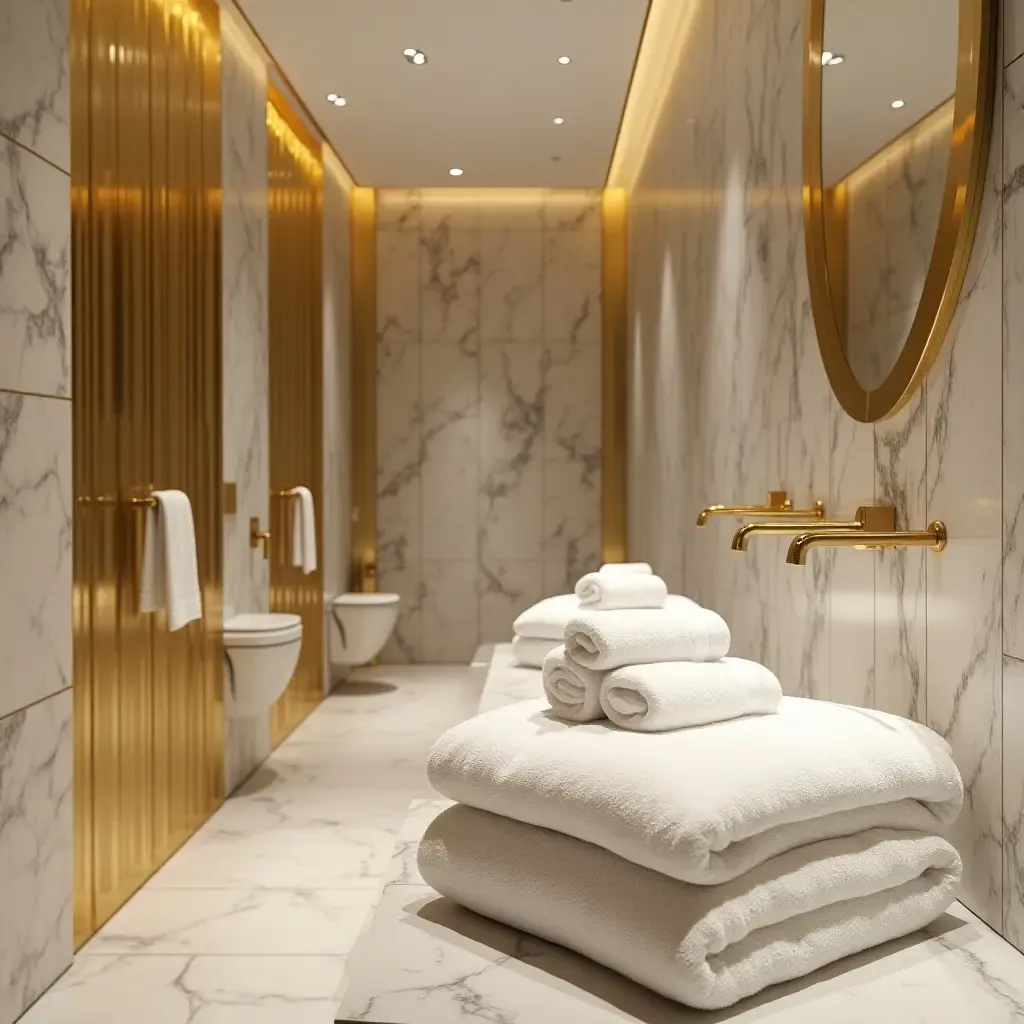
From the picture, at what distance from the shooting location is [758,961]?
1017mm

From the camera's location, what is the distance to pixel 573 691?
133 centimetres

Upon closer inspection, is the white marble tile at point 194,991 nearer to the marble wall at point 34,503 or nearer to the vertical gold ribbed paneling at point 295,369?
the marble wall at point 34,503

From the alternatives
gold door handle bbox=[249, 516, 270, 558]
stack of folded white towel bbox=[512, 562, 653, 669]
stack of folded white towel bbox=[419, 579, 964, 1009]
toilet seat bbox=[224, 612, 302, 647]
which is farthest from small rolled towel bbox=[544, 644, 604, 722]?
gold door handle bbox=[249, 516, 270, 558]

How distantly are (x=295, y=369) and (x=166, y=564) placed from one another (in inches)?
86.3

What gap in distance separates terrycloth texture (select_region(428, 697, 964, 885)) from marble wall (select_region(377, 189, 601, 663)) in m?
4.90

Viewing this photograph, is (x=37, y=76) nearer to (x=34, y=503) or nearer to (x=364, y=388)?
(x=34, y=503)

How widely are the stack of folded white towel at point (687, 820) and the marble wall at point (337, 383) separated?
4.22 m

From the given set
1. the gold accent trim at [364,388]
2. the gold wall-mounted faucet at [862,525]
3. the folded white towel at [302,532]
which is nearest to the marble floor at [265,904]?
the folded white towel at [302,532]

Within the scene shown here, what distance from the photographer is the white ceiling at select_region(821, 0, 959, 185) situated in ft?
4.64

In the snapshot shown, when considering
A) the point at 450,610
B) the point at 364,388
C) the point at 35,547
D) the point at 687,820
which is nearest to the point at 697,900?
the point at 687,820

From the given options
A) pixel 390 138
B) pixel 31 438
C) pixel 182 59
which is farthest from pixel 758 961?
pixel 390 138

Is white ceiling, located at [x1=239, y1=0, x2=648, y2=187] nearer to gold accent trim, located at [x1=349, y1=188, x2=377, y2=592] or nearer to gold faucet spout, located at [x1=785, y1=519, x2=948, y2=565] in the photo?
gold accent trim, located at [x1=349, y1=188, x2=377, y2=592]

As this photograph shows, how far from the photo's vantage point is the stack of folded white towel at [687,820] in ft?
3.27

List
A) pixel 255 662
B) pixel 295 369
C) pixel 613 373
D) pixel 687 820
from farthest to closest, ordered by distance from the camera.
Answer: pixel 613 373
pixel 295 369
pixel 255 662
pixel 687 820
